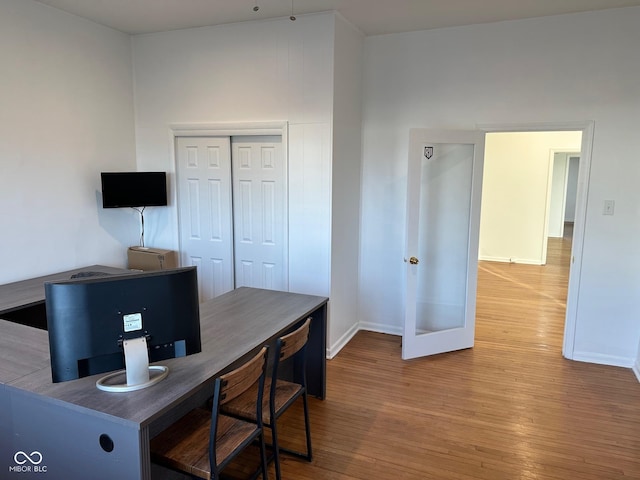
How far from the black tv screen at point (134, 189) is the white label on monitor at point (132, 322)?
8.97 feet

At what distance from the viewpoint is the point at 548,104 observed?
12.9 ft

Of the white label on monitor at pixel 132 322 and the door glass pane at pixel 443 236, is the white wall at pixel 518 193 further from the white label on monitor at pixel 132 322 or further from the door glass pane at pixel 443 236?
the white label on monitor at pixel 132 322

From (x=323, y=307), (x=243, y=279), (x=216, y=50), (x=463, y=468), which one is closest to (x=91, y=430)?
(x=323, y=307)

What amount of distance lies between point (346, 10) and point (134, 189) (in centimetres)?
256

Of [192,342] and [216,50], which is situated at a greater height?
[216,50]

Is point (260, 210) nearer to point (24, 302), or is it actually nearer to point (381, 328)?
point (381, 328)

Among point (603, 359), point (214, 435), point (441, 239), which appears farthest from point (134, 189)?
point (603, 359)

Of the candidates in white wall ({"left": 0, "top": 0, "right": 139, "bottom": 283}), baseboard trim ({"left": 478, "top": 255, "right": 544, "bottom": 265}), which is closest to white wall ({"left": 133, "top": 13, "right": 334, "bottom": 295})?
white wall ({"left": 0, "top": 0, "right": 139, "bottom": 283})

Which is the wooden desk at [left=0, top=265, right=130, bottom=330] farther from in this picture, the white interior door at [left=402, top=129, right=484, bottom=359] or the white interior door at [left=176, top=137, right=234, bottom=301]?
the white interior door at [left=402, top=129, right=484, bottom=359]

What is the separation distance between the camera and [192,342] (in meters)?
1.88

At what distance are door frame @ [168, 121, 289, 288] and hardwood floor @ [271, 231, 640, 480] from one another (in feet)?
4.55

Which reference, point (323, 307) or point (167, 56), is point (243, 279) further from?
point (167, 56)

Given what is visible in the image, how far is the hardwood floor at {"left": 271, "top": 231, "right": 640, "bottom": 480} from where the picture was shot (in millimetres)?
2568

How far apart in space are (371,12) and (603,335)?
11.5 feet
